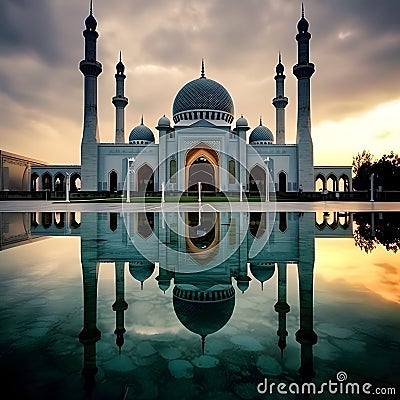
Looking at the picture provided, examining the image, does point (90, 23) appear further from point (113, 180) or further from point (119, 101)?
point (113, 180)

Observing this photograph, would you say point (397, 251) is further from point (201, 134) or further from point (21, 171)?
point (21, 171)

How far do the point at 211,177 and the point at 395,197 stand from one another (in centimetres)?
2250

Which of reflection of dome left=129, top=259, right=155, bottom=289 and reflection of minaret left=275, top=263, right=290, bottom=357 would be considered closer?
reflection of minaret left=275, top=263, right=290, bottom=357

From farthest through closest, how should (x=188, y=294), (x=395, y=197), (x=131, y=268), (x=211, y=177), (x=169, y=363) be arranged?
(x=211, y=177) → (x=395, y=197) → (x=131, y=268) → (x=188, y=294) → (x=169, y=363)

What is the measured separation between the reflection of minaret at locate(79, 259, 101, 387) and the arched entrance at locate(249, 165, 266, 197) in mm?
31814

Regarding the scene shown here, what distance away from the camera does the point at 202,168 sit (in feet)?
139

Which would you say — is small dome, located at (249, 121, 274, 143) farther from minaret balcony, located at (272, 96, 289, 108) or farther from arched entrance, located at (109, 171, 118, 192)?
arched entrance, located at (109, 171, 118, 192)

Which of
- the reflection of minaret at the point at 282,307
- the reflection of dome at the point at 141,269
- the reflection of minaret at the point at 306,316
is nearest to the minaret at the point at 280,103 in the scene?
the reflection of minaret at the point at 306,316

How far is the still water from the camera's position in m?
1.29

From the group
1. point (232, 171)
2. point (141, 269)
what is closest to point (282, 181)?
point (232, 171)

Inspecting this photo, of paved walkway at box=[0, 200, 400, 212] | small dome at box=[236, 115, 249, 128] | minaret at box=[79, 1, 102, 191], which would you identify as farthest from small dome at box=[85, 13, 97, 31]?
paved walkway at box=[0, 200, 400, 212]

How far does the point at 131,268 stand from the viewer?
3.31m

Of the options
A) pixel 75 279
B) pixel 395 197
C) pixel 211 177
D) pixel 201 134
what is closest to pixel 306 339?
pixel 75 279

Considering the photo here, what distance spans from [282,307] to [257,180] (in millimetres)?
34707
